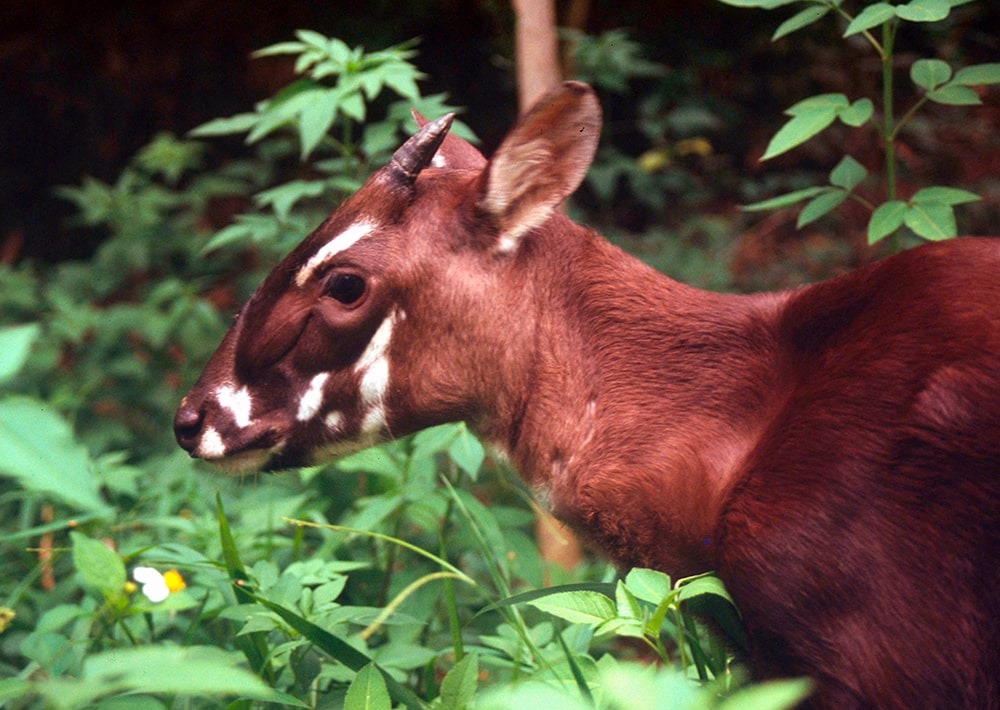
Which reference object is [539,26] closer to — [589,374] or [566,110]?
[566,110]

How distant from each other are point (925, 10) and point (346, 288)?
1.44m

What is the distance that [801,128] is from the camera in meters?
2.63

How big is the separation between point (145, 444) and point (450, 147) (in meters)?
2.88

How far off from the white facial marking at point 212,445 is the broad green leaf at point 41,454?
4.29 ft

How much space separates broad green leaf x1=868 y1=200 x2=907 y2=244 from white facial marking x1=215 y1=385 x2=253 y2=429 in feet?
5.06

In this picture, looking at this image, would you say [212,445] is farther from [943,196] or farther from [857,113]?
[943,196]

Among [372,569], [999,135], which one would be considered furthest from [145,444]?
[999,135]

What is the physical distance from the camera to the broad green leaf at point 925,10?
2.38 meters

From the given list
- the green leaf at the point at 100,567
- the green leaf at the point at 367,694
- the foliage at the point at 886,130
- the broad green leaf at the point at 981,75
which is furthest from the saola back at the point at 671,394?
the broad green leaf at the point at 981,75

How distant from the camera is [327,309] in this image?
2459 mm

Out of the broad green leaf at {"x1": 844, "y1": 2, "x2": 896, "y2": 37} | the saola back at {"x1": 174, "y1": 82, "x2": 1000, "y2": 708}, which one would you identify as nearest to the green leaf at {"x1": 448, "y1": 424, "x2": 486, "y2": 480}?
the saola back at {"x1": 174, "y1": 82, "x2": 1000, "y2": 708}

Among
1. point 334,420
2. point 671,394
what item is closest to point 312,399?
point 334,420

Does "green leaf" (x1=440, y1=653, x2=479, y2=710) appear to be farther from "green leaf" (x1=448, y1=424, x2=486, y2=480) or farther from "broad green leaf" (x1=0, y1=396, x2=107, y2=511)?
"broad green leaf" (x1=0, y1=396, x2=107, y2=511)

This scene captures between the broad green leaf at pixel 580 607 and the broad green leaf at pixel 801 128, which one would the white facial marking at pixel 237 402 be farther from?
the broad green leaf at pixel 801 128
